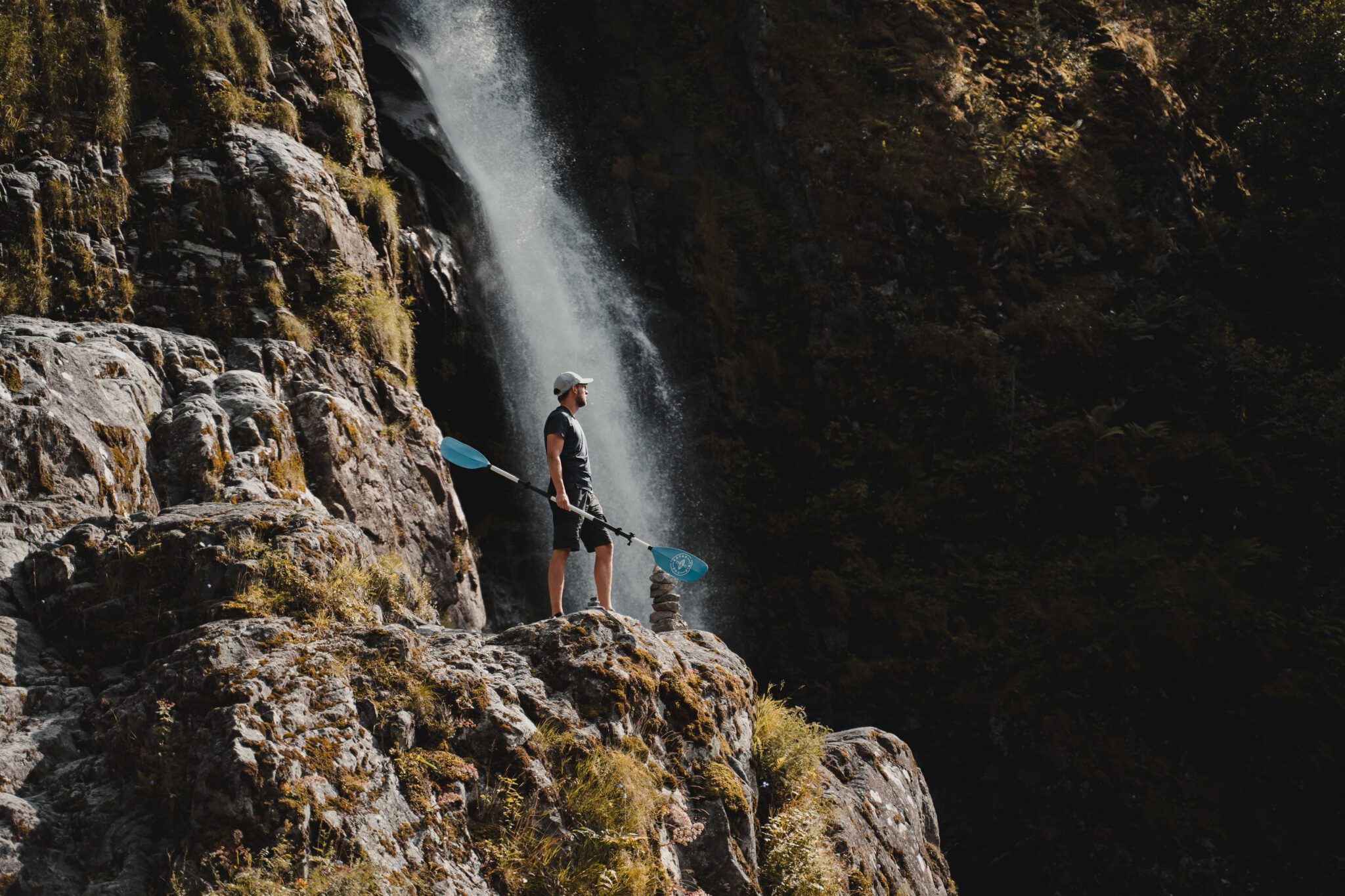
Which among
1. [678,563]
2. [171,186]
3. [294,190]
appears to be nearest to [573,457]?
[678,563]

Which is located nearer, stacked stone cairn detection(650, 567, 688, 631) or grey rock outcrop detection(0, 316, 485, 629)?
grey rock outcrop detection(0, 316, 485, 629)

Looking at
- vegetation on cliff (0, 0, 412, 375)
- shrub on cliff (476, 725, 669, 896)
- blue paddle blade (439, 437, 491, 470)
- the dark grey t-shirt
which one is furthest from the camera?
vegetation on cliff (0, 0, 412, 375)

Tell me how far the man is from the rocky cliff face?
920 millimetres

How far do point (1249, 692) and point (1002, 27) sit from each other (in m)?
13.5

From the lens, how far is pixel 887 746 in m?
7.10

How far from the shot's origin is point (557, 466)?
6688mm

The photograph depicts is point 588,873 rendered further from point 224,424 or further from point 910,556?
point 910,556

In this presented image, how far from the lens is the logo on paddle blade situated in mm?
7473

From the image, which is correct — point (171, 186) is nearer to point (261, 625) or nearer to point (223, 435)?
point (223, 435)

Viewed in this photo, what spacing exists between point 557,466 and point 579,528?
489 mm

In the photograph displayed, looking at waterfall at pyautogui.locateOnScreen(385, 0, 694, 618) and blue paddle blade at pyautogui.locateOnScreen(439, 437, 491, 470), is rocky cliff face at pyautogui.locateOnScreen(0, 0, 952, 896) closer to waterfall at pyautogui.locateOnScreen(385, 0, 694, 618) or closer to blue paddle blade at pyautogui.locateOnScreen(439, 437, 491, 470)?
blue paddle blade at pyautogui.locateOnScreen(439, 437, 491, 470)

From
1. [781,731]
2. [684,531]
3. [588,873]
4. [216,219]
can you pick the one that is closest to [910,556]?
[684,531]

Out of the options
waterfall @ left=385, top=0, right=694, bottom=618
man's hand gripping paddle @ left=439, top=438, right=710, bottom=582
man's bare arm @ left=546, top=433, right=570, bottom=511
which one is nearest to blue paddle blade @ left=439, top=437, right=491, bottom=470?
man's hand gripping paddle @ left=439, top=438, right=710, bottom=582

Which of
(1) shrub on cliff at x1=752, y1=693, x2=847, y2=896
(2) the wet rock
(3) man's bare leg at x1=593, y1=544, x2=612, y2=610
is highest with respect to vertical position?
(2) the wet rock
